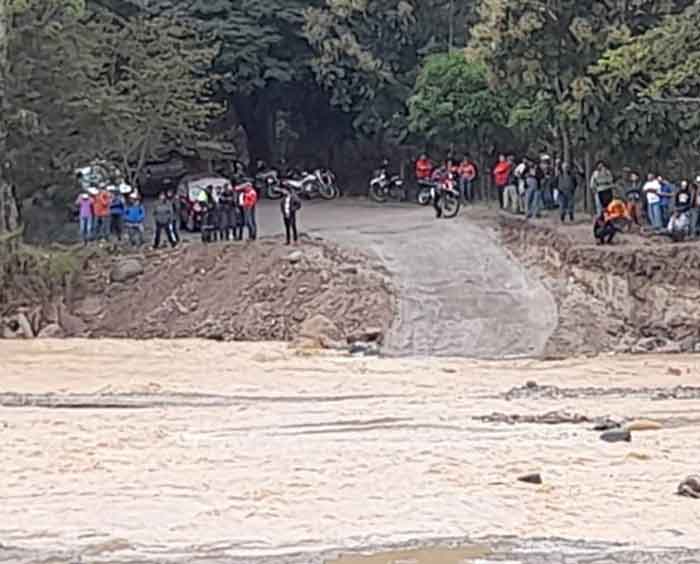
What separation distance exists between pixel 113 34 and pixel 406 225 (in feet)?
30.6

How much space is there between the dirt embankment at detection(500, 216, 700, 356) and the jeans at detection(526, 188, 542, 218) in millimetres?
4237

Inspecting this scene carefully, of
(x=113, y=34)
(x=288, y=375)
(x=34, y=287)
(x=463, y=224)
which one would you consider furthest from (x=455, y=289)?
(x=113, y=34)

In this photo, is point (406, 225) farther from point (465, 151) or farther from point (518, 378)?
point (518, 378)

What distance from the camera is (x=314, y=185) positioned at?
4850 cm

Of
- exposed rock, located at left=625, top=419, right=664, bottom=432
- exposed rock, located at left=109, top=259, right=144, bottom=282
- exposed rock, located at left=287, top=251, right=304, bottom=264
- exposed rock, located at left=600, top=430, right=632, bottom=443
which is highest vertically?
exposed rock, located at left=287, top=251, right=304, bottom=264

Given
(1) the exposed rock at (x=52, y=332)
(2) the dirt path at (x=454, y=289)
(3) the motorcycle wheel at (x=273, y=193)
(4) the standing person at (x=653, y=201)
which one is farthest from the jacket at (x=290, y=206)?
(3) the motorcycle wheel at (x=273, y=193)

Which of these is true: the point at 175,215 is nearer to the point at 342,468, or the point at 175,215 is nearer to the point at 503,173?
the point at 503,173

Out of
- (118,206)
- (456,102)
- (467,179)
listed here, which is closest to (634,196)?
(467,179)

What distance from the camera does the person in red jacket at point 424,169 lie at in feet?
151

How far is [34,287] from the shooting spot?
3466 cm

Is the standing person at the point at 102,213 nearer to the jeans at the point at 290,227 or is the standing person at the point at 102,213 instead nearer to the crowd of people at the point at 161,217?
the crowd of people at the point at 161,217

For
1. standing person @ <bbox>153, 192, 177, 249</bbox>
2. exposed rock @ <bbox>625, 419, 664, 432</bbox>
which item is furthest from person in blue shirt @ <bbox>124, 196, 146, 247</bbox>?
exposed rock @ <bbox>625, 419, 664, 432</bbox>

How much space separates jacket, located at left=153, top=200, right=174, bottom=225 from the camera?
37.2 m

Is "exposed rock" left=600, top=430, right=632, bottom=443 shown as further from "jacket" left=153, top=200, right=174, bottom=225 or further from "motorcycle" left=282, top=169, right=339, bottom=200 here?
"motorcycle" left=282, top=169, right=339, bottom=200
